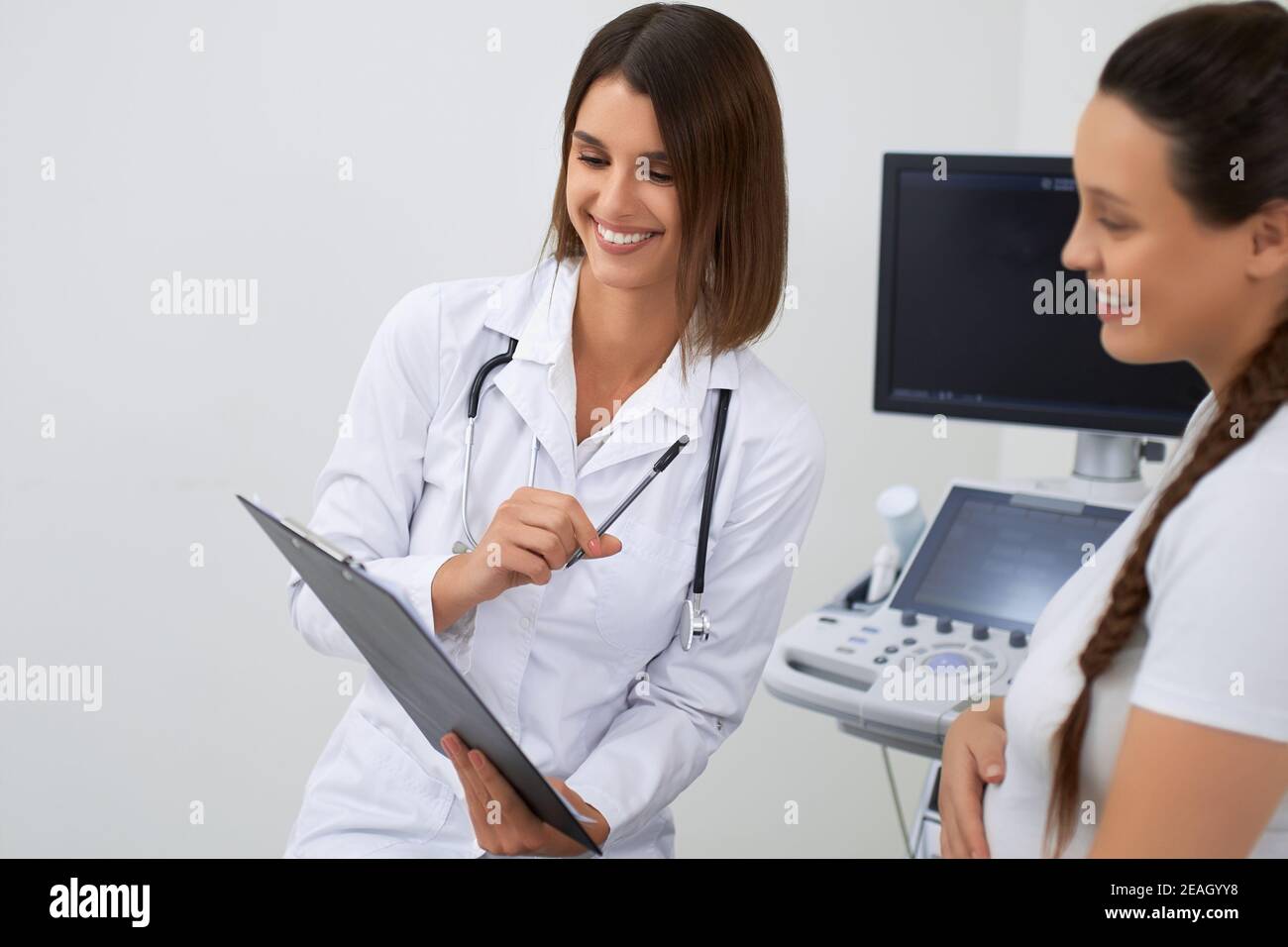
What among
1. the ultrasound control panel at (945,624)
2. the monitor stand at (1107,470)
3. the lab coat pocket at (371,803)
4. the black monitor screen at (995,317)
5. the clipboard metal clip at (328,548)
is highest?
the black monitor screen at (995,317)

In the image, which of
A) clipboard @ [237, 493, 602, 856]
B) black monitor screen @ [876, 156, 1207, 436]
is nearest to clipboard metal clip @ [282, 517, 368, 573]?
clipboard @ [237, 493, 602, 856]

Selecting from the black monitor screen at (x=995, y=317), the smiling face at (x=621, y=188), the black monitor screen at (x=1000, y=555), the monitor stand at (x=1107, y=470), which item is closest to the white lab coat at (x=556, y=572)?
the smiling face at (x=621, y=188)

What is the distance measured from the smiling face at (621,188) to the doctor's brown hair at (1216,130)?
54 centimetres

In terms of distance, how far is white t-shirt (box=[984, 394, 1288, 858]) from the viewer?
30.6 inches

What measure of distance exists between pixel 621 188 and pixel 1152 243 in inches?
24.1

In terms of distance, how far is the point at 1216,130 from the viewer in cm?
84

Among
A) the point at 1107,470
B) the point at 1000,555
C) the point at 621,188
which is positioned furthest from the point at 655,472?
the point at 1107,470

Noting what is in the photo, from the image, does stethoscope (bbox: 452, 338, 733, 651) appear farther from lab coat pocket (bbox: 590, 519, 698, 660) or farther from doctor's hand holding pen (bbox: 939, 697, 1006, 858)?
doctor's hand holding pen (bbox: 939, 697, 1006, 858)

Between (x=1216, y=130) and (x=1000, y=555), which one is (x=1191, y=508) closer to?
(x=1216, y=130)

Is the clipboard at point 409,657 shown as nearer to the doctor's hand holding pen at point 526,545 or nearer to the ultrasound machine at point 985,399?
the doctor's hand holding pen at point 526,545

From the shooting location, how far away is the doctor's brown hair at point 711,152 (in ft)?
4.34

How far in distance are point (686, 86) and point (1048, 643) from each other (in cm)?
68

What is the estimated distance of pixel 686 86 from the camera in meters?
1.32
